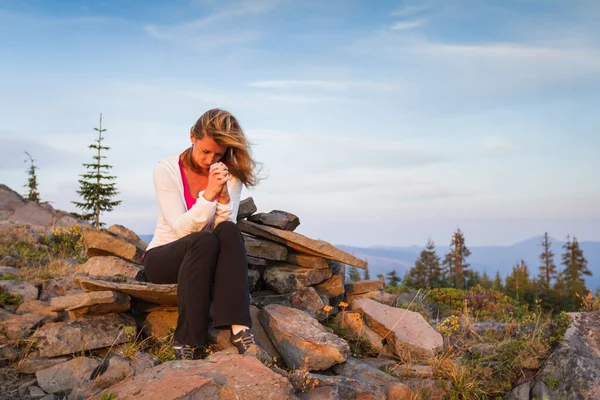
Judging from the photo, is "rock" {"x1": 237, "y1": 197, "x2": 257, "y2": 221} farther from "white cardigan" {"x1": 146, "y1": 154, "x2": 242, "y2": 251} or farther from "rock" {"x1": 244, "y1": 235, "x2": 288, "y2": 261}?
"white cardigan" {"x1": 146, "y1": 154, "x2": 242, "y2": 251}

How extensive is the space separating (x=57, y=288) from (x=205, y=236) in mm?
3851

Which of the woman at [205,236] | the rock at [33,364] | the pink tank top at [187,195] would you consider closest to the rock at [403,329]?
the woman at [205,236]

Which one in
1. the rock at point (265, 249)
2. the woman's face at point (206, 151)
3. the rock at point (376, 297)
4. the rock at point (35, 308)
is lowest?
the rock at point (35, 308)

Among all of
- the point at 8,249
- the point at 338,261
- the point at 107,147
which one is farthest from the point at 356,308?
the point at 107,147

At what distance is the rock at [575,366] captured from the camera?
6453 mm

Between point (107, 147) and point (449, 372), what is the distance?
52.5 ft

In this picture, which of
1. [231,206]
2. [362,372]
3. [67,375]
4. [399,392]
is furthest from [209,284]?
[399,392]

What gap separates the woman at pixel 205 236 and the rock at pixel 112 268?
953 mm

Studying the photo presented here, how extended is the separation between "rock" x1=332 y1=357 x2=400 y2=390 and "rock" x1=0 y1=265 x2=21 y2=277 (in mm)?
5512

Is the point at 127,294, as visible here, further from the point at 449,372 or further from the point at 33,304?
the point at 449,372

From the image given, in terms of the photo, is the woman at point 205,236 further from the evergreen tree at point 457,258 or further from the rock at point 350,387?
the evergreen tree at point 457,258

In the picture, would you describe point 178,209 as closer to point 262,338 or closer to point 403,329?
point 262,338

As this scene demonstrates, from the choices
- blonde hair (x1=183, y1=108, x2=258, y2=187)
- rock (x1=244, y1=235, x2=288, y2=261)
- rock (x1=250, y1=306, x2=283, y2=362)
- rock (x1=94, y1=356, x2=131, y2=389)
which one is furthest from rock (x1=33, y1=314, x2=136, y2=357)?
rock (x1=244, y1=235, x2=288, y2=261)

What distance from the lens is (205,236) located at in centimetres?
564
